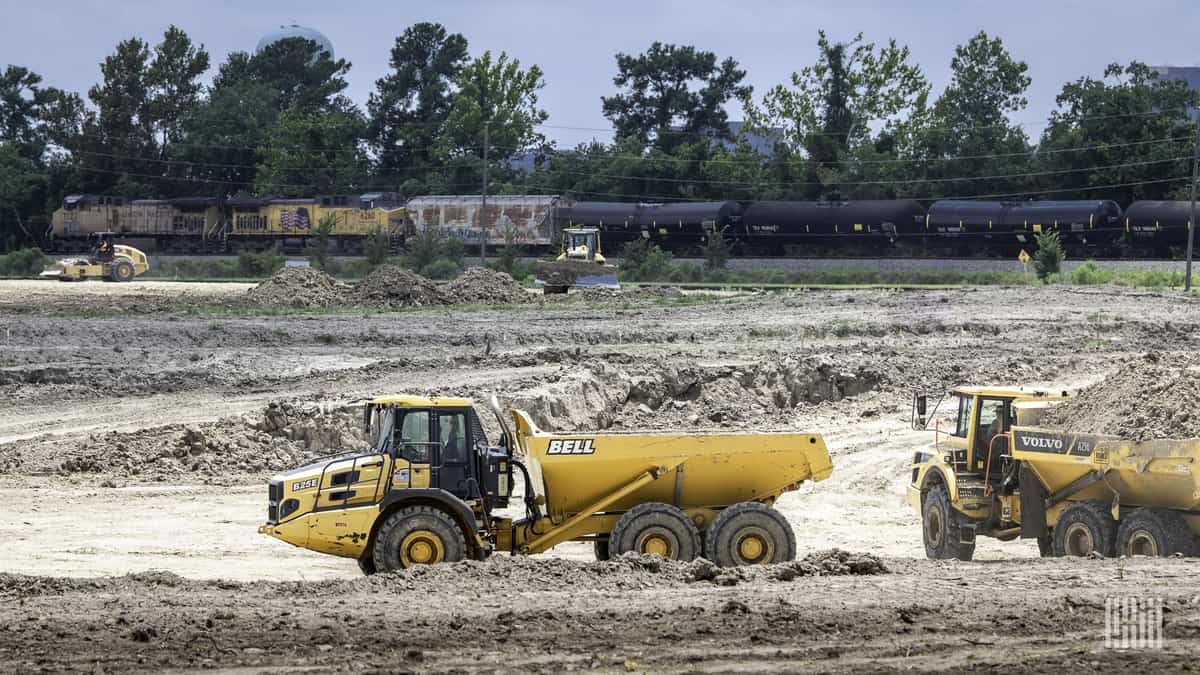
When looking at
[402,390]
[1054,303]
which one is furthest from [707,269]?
[402,390]

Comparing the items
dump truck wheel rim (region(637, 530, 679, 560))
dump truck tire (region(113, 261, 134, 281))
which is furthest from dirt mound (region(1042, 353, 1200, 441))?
dump truck tire (region(113, 261, 134, 281))

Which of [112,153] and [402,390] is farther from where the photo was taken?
[112,153]

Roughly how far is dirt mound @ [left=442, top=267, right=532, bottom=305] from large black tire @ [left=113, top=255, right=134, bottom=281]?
19.7 m

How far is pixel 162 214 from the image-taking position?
253 ft

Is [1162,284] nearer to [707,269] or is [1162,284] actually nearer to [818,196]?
[707,269]

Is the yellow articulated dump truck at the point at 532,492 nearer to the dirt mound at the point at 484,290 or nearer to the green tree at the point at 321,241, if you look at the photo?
the dirt mound at the point at 484,290

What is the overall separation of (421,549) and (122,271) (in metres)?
50.7

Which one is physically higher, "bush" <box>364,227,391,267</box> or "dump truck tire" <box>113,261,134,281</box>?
"bush" <box>364,227,391,267</box>

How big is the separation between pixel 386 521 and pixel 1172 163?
211ft

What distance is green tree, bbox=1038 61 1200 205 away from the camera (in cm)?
6919

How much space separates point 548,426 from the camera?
23156mm

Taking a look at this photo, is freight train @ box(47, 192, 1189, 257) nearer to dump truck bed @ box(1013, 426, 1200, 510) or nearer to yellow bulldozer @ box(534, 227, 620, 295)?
yellow bulldozer @ box(534, 227, 620, 295)

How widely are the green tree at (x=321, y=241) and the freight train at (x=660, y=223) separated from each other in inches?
10.9
